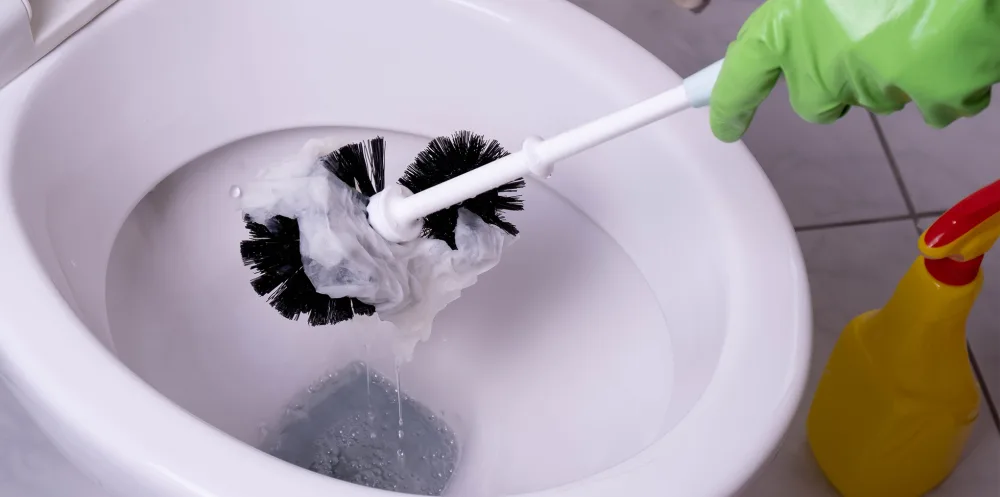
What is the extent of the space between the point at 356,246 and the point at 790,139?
0.66 metres

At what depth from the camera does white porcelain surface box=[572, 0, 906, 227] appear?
98 centimetres

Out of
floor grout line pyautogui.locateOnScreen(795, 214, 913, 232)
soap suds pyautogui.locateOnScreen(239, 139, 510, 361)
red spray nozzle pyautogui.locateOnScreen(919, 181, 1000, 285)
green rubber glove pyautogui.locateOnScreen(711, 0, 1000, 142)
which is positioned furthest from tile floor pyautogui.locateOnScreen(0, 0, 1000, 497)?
green rubber glove pyautogui.locateOnScreen(711, 0, 1000, 142)

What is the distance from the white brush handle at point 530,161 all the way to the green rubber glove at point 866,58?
0.01m

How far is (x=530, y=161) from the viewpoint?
45 cm

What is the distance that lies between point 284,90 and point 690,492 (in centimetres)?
38

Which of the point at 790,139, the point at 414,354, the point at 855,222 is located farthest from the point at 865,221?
the point at 414,354

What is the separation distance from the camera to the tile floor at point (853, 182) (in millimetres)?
887

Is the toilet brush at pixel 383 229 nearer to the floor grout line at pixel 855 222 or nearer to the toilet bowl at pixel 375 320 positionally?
→ the toilet bowl at pixel 375 320

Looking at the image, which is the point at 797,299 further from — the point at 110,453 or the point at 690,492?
the point at 110,453

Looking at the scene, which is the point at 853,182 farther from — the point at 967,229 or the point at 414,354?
the point at 414,354

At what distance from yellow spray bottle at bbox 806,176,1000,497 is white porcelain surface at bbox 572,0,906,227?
0.26 m

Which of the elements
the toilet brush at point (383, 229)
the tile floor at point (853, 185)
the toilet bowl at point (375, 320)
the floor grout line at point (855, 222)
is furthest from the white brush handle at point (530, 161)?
the floor grout line at point (855, 222)

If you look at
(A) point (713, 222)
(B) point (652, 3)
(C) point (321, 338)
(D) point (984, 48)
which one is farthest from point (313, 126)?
(B) point (652, 3)

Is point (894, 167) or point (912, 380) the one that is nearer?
point (912, 380)
